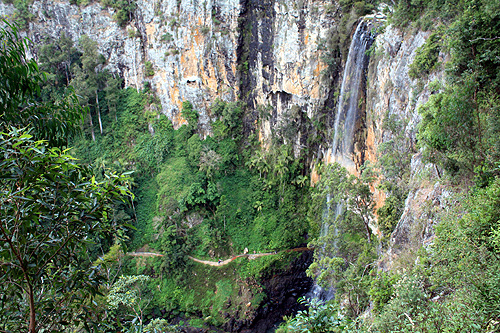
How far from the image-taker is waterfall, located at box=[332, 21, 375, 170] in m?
13.2

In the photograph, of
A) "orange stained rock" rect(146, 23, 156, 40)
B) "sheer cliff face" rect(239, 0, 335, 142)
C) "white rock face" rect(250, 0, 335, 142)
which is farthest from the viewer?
"orange stained rock" rect(146, 23, 156, 40)

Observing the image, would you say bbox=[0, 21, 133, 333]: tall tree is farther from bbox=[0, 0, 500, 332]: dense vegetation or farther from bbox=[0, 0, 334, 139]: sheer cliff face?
bbox=[0, 0, 334, 139]: sheer cliff face

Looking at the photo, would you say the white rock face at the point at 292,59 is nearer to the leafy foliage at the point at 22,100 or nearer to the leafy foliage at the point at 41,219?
the leafy foliage at the point at 22,100

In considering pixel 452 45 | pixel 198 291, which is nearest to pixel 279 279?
pixel 198 291

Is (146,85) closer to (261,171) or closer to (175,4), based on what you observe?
(175,4)

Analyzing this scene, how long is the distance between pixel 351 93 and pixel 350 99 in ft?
0.83

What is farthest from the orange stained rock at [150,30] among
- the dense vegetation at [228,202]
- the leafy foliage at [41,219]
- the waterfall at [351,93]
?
the leafy foliage at [41,219]

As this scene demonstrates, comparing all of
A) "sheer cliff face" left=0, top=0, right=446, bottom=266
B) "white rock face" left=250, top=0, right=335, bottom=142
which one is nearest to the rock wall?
"sheer cliff face" left=0, top=0, right=446, bottom=266

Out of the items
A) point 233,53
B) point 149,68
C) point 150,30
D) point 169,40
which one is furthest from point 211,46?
point 149,68

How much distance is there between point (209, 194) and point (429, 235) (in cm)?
1414

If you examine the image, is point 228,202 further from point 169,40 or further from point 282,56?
point 169,40

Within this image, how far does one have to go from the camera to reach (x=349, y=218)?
1151cm

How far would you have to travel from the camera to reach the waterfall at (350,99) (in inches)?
520

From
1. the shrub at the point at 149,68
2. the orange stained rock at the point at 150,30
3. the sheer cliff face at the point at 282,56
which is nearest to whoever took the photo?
the sheer cliff face at the point at 282,56
